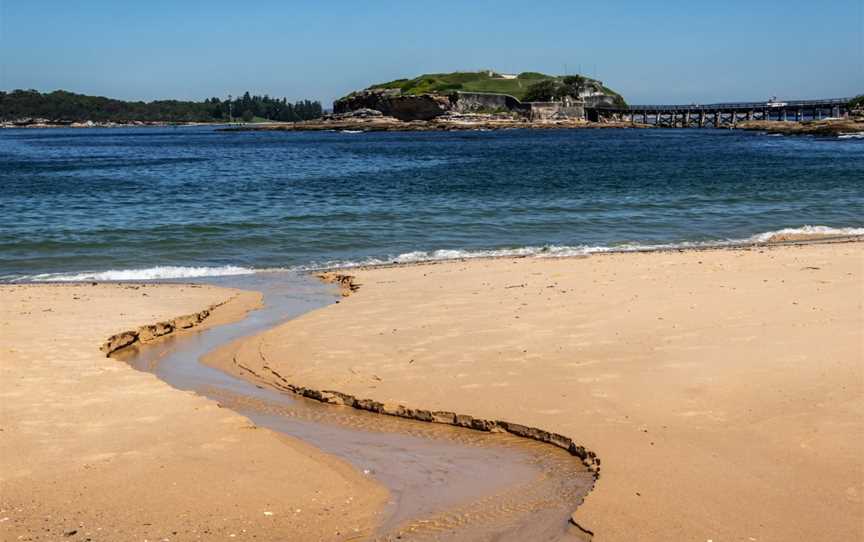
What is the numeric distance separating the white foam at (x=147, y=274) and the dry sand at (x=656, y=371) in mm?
4519

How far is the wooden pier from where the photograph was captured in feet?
433

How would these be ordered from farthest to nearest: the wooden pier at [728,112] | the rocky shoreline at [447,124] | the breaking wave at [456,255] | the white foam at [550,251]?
the rocky shoreline at [447,124] → the wooden pier at [728,112] → the white foam at [550,251] → the breaking wave at [456,255]

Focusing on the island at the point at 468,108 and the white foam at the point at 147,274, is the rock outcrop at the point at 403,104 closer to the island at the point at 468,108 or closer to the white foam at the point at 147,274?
the island at the point at 468,108

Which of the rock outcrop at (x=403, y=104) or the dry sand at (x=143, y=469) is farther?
the rock outcrop at (x=403, y=104)

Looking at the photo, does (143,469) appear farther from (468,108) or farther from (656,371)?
(468,108)

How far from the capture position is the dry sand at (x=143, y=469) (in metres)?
5.86

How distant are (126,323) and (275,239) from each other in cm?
1079

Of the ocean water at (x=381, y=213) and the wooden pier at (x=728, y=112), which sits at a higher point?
the wooden pier at (x=728, y=112)

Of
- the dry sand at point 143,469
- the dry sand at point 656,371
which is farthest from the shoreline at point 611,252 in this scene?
the dry sand at point 143,469

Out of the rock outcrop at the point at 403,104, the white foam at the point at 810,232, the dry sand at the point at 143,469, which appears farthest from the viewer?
the rock outcrop at the point at 403,104

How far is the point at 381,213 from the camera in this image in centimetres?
2822

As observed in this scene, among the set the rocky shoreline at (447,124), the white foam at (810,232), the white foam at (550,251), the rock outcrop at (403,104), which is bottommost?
the white foam at (550,251)

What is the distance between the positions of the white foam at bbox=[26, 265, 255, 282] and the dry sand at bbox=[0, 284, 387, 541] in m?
8.35

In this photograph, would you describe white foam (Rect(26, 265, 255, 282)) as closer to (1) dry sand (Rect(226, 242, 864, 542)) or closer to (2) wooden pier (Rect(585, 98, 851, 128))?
(1) dry sand (Rect(226, 242, 864, 542))
